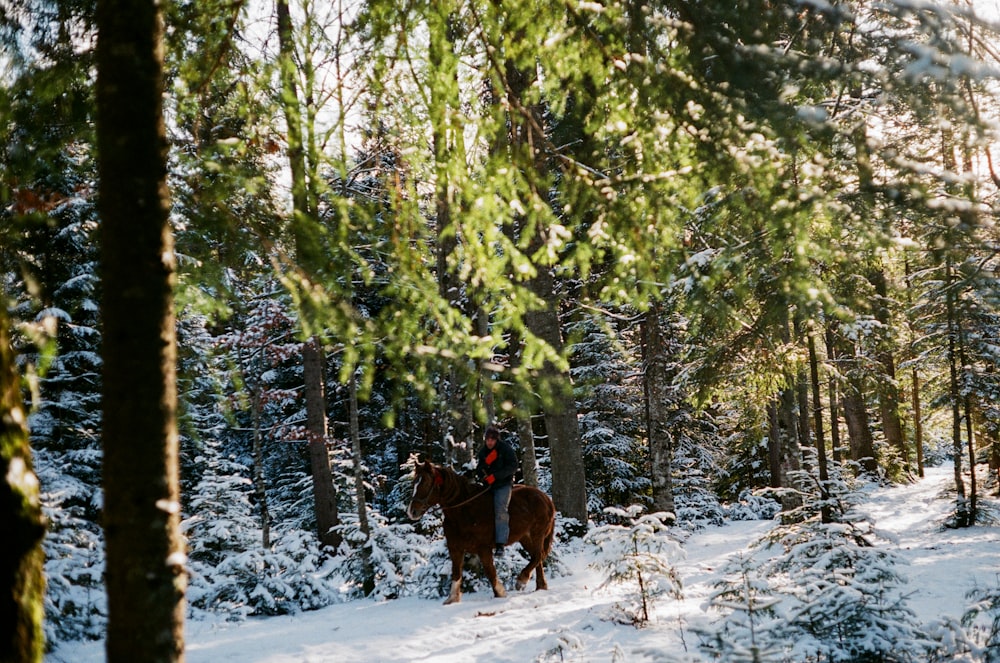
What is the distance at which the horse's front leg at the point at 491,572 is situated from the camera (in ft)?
31.0

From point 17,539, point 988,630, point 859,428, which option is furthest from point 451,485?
point 859,428

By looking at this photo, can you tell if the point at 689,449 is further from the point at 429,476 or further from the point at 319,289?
the point at 319,289

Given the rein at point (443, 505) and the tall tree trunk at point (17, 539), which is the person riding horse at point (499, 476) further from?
the tall tree trunk at point (17, 539)

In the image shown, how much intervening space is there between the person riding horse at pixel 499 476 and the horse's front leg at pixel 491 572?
0.20 meters

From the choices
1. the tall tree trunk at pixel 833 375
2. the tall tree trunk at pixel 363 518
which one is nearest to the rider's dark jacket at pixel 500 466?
the tall tree trunk at pixel 363 518

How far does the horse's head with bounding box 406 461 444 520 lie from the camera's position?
8.98m

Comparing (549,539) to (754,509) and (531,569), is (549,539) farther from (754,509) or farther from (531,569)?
(754,509)

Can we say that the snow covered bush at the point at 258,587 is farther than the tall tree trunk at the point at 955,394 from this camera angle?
No

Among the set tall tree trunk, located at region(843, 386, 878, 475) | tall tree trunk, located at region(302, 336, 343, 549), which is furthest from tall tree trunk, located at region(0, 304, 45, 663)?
tall tree trunk, located at region(843, 386, 878, 475)

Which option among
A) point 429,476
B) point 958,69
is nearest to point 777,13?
point 958,69

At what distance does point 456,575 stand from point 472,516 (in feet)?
3.12

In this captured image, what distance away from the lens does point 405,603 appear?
9.90 metres

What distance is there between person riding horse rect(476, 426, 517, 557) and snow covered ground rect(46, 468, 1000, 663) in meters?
1.07

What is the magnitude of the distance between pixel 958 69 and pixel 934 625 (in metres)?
4.46
